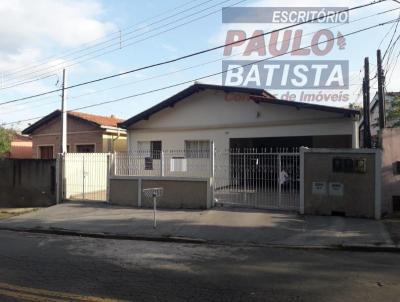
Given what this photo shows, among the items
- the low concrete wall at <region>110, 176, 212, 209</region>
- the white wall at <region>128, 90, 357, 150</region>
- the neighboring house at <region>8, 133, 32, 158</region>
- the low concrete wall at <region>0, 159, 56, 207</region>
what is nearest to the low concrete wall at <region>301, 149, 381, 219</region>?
the low concrete wall at <region>110, 176, 212, 209</region>

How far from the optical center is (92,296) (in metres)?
6.36

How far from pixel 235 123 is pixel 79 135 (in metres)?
11.1

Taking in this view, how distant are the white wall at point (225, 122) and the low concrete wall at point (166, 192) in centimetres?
573

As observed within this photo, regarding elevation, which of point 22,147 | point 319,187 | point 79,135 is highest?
point 79,135

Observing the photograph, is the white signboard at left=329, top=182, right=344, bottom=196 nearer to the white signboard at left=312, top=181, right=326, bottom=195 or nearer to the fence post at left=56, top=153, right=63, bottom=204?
the white signboard at left=312, top=181, right=326, bottom=195

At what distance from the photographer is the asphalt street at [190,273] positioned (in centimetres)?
648

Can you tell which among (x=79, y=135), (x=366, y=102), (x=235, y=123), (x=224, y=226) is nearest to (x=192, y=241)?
(x=224, y=226)

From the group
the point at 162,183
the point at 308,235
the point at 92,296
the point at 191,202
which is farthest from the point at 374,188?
the point at 92,296

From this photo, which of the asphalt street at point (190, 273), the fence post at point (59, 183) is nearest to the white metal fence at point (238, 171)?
the fence post at point (59, 183)

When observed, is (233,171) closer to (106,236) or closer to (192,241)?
(192,241)

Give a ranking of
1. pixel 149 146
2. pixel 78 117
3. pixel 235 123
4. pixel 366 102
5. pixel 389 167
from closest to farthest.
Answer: pixel 389 167
pixel 235 123
pixel 366 102
pixel 149 146
pixel 78 117

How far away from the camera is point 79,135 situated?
28656mm

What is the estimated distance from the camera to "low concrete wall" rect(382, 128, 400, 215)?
14.0 metres

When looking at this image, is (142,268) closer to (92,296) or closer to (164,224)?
(92,296)
